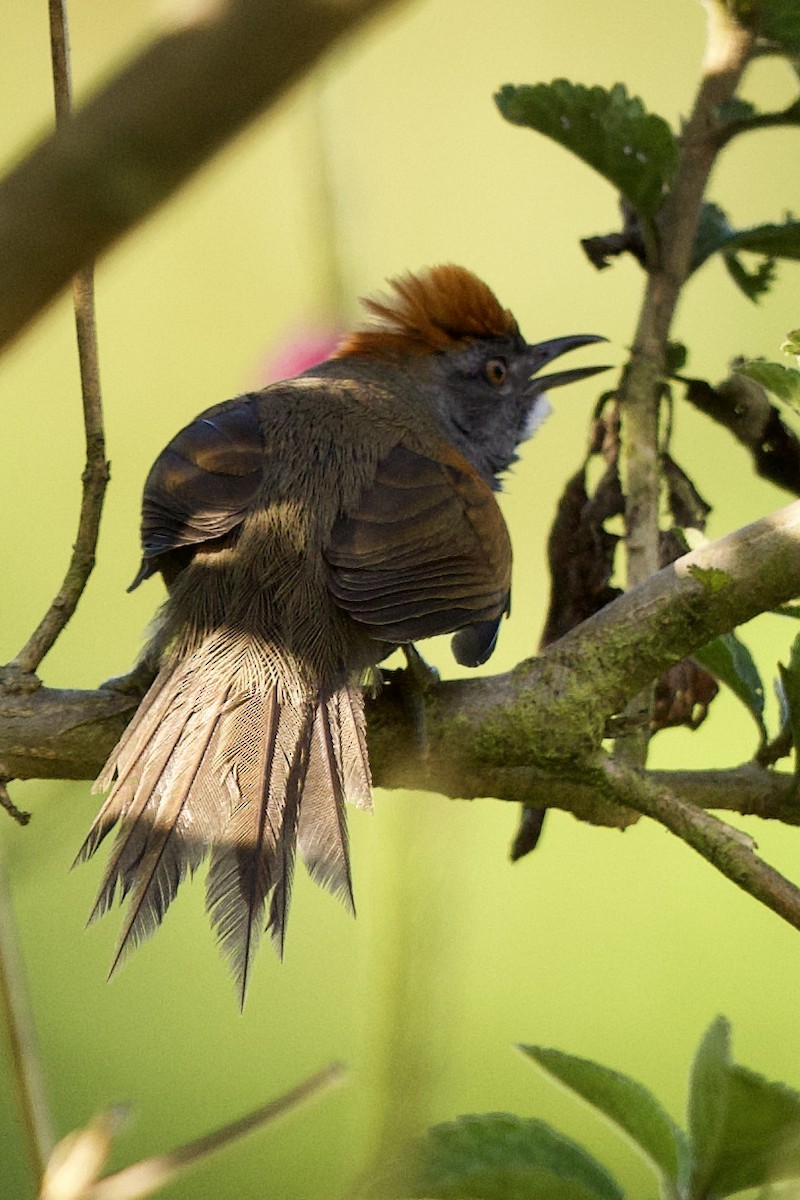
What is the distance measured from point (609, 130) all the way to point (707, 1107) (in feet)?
6.20

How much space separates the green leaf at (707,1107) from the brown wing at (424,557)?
1.05 meters

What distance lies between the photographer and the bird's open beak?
3.67 meters

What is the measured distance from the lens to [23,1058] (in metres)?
1.31

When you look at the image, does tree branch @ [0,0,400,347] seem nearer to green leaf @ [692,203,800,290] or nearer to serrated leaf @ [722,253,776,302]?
green leaf @ [692,203,800,290]

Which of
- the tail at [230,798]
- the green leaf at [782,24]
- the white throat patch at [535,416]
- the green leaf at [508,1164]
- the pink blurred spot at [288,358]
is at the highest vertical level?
the green leaf at [782,24]

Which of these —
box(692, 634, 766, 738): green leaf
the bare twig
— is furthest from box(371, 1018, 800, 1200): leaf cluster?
the bare twig

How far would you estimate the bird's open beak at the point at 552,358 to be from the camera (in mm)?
3674

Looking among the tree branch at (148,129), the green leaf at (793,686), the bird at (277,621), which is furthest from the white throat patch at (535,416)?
the tree branch at (148,129)

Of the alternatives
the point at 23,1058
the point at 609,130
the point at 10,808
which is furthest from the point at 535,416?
the point at 23,1058

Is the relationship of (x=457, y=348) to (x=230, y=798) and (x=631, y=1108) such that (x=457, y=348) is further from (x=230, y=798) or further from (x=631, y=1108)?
(x=631, y=1108)

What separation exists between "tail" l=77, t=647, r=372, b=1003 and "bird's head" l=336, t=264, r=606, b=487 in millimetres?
1404

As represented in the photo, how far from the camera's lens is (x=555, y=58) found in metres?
5.11

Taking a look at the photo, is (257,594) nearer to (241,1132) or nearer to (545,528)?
(241,1132)

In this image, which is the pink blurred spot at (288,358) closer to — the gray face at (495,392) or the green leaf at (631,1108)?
the gray face at (495,392)
